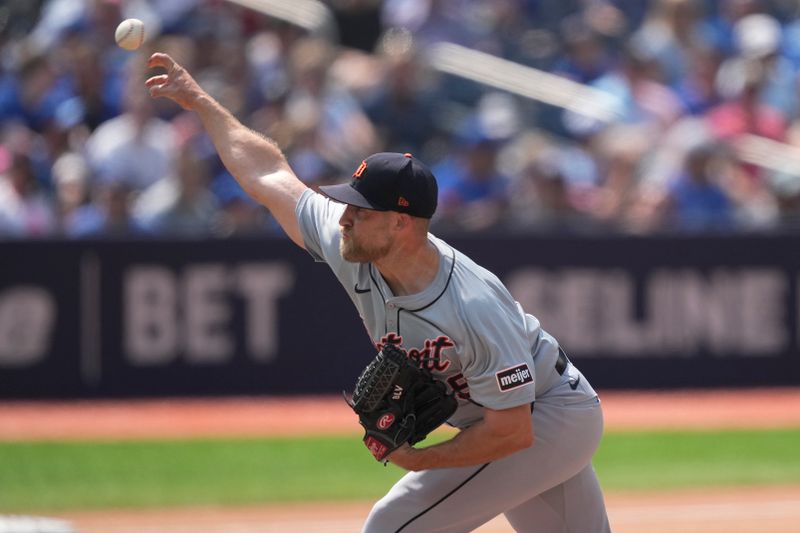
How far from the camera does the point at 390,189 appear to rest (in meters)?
4.60

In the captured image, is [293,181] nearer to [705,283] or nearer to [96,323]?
[96,323]

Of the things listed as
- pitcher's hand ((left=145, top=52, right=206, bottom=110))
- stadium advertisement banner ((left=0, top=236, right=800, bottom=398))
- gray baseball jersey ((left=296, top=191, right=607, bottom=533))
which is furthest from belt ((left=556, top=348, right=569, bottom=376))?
stadium advertisement banner ((left=0, top=236, right=800, bottom=398))

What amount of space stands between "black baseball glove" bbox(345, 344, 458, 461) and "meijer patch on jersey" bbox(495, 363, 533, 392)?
27 centimetres

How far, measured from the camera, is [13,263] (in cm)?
1203

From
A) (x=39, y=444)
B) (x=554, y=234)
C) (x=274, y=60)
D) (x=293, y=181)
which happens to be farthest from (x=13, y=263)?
(x=293, y=181)

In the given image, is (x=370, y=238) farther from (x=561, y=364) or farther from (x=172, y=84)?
(x=172, y=84)

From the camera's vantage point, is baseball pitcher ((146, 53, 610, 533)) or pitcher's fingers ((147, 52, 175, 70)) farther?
pitcher's fingers ((147, 52, 175, 70))

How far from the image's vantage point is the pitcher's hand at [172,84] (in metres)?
5.21

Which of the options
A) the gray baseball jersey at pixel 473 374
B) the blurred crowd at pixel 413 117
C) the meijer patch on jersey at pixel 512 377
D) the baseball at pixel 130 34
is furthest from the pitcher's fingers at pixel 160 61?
the blurred crowd at pixel 413 117

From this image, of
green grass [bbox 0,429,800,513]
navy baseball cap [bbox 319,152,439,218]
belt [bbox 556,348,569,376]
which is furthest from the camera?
green grass [bbox 0,429,800,513]

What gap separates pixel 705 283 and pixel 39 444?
6090 mm

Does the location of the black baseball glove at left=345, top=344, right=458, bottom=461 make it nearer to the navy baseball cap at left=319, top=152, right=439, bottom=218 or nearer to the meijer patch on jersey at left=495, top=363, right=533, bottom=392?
the meijer patch on jersey at left=495, top=363, right=533, bottom=392

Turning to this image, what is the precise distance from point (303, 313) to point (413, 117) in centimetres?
253

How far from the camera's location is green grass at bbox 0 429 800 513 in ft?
29.6
